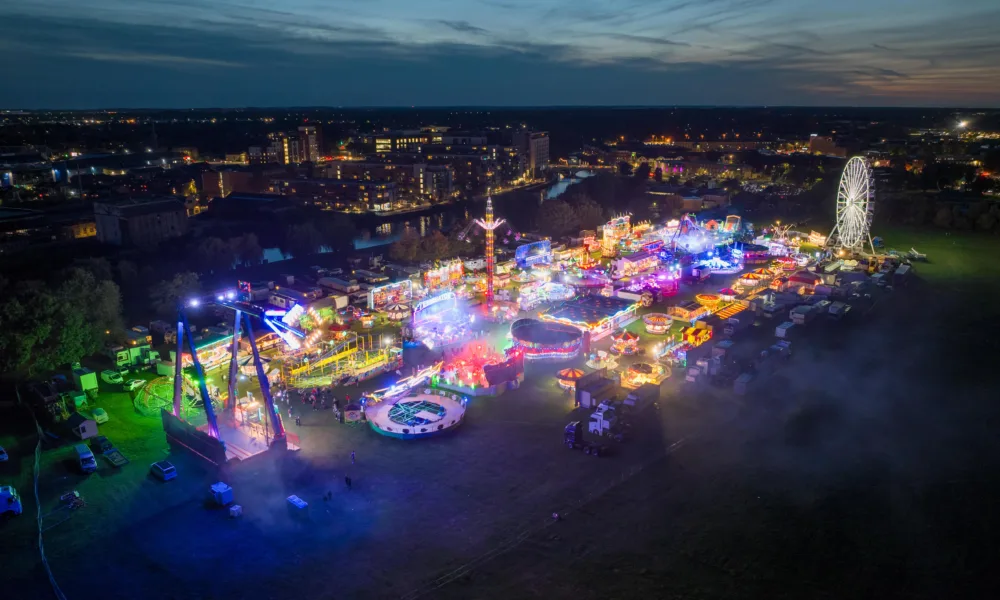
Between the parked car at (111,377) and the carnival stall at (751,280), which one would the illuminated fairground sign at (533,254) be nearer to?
the carnival stall at (751,280)

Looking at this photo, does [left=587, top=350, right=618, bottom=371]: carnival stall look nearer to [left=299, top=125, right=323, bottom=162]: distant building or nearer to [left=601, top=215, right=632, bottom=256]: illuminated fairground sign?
[left=601, top=215, right=632, bottom=256]: illuminated fairground sign

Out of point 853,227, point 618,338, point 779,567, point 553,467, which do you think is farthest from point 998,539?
point 853,227

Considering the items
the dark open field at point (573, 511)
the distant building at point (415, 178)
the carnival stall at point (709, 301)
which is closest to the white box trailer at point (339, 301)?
the dark open field at point (573, 511)

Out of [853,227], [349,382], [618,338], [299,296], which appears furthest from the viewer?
[853,227]

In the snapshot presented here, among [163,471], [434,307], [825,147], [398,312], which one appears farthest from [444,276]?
[825,147]

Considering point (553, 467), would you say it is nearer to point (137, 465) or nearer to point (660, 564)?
point (660, 564)
